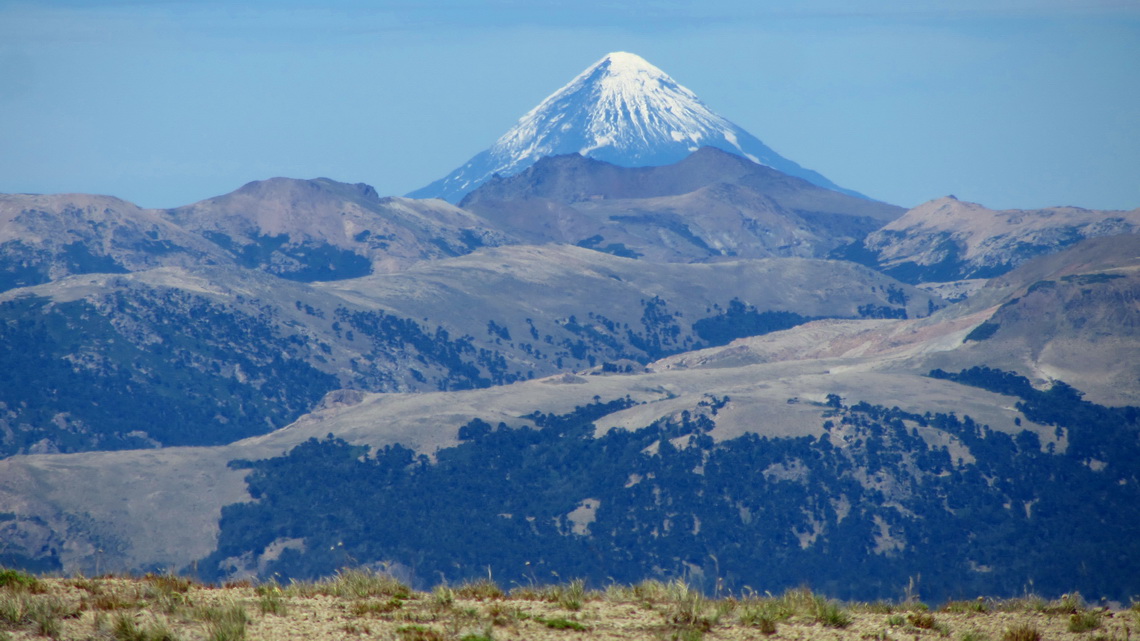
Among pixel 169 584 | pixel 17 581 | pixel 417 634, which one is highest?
pixel 17 581

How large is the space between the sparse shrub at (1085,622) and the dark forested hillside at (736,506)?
10383cm

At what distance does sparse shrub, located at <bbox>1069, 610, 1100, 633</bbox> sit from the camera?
1989 centimetres

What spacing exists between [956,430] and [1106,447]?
18.1m

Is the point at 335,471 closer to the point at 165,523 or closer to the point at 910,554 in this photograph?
the point at 165,523

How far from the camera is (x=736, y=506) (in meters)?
149

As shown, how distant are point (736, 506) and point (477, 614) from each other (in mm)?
132188

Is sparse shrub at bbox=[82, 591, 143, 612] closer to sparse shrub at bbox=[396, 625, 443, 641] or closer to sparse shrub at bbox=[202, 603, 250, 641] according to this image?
sparse shrub at bbox=[202, 603, 250, 641]

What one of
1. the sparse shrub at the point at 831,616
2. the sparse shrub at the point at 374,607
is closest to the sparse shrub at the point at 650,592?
the sparse shrub at the point at 831,616

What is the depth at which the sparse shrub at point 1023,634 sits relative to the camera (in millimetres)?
19188

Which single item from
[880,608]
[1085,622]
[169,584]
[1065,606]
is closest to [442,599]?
[169,584]

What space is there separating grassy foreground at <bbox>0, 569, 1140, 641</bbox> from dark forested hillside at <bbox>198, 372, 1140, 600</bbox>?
104m

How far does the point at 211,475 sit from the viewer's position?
155 m

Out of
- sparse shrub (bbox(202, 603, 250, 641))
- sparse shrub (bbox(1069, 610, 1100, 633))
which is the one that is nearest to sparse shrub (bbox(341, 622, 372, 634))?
sparse shrub (bbox(202, 603, 250, 641))

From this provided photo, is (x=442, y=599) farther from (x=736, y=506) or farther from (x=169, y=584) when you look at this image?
(x=736, y=506)
